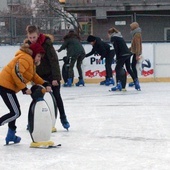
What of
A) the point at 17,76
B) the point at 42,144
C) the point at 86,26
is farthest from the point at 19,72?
the point at 86,26

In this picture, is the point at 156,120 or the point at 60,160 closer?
the point at 60,160

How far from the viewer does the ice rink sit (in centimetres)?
A: 811

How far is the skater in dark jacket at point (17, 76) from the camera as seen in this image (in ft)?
30.0

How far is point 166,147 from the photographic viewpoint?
923 centimetres

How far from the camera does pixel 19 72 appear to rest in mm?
9117

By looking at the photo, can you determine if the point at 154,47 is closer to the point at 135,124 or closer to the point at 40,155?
the point at 135,124

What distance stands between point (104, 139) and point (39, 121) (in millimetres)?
1161

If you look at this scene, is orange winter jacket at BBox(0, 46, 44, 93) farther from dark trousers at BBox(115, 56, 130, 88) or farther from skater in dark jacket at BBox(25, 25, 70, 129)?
dark trousers at BBox(115, 56, 130, 88)

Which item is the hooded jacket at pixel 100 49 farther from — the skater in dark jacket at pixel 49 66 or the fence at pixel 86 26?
the skater in dark jacket at pixel 49 66

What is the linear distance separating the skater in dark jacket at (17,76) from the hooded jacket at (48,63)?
915 mm

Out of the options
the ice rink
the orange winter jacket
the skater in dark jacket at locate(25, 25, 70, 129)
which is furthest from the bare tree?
the orange winter jacket

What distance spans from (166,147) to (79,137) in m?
1.50

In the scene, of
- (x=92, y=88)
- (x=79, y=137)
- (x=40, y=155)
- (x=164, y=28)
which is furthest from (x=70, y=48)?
(x=164, y=28)

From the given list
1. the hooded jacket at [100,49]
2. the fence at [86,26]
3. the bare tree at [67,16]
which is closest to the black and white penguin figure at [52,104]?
the hooded jacket at [100,49]
